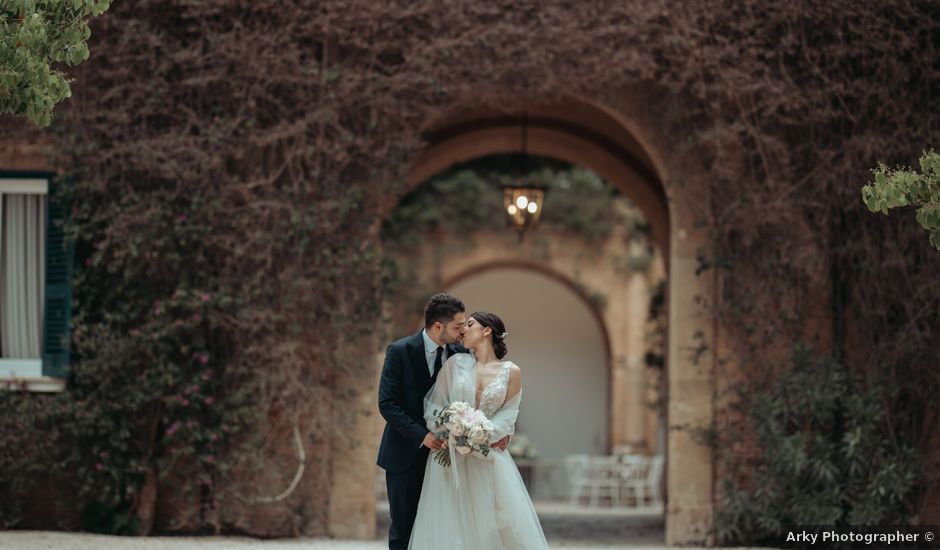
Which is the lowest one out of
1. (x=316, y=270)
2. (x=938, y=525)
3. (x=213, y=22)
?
(x=938, y=525)

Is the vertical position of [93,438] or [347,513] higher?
[93,438]

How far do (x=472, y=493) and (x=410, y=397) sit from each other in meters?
0.68

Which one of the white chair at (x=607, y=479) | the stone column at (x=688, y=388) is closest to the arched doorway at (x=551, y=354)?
the white chair at (x=607, y=479)

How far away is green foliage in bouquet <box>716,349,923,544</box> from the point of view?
1128 cm

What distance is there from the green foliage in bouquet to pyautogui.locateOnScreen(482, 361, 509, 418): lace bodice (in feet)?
14.5

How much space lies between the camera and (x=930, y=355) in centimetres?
1154

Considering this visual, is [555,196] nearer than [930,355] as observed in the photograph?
No

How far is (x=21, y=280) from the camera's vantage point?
12008mm

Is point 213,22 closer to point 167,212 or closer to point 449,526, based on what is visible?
point 167,212

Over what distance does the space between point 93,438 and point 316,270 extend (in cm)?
245

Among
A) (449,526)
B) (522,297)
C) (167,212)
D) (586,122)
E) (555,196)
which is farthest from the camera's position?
(522,297)

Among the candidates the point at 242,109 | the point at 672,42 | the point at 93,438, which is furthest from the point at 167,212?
the point at 672,42

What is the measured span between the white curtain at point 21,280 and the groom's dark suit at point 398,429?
5264mm

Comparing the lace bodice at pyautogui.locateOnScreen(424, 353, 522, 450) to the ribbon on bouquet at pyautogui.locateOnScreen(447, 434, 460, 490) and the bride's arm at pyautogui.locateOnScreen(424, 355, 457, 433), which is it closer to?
the bride's arm at pyautogui.locateOnScreen(424, 355, 457, 433)
